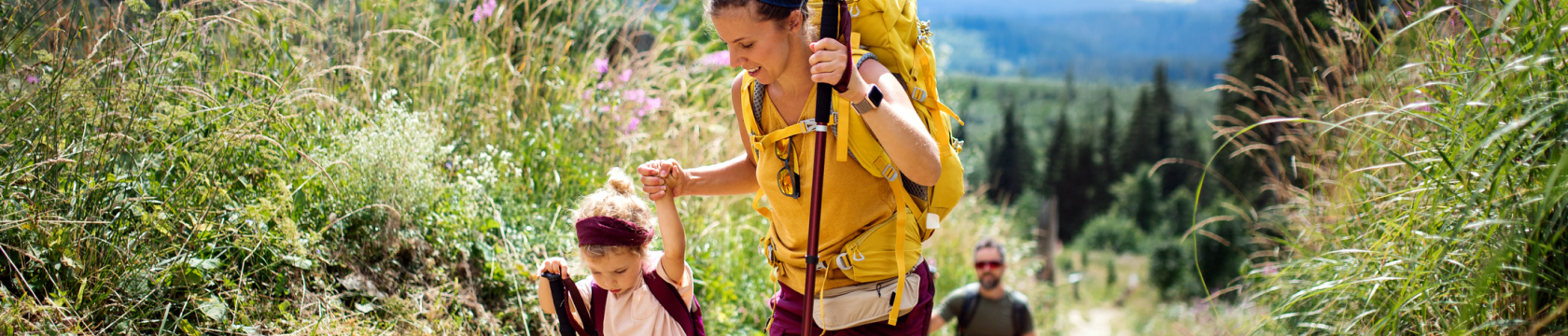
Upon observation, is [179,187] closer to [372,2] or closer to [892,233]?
[372,2]

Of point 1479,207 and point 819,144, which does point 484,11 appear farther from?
point 1479,207

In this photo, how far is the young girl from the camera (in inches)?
80.0

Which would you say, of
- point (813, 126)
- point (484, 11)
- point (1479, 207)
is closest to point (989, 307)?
point (1479, 207)

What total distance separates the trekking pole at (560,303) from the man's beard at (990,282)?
2.45 metres

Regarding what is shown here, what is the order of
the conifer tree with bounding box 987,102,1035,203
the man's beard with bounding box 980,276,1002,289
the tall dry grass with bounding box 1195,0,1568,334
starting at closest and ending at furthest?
the tall dry grass with bounding box 1195,0,1568,334 < the man's beard with bounding box 980,276,1002,289 < the conifer tree with bounding box 987,102,1035,203

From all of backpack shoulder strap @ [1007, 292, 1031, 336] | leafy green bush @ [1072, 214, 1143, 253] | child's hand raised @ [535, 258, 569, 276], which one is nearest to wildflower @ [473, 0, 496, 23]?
child's hand raised @ [535, 258, 569, 276]

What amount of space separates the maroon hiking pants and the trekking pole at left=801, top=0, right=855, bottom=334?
12 centimetres

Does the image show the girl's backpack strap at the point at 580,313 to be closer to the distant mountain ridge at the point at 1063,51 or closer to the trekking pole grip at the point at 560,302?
the trekking pole grip at the point at 560,302

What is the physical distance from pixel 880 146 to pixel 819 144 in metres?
0.13

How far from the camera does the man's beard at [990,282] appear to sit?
13.0 feet

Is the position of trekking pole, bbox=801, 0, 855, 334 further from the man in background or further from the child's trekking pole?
the man in background

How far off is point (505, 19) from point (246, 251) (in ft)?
5.64

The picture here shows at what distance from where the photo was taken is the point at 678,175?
77.1 inches

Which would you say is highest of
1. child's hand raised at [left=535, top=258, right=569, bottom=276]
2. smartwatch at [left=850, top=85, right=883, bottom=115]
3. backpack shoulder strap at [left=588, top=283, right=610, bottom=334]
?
smartwatch at [left=850, top=85, right=883, bottom=115]
